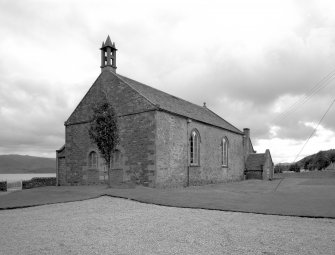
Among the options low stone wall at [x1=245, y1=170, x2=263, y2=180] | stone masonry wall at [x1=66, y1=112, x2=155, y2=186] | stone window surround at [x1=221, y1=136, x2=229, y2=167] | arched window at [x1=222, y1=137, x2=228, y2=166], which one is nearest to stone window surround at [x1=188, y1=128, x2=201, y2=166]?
stone masonry wall at [x1=66, y1=112, x2=155, y2=186]

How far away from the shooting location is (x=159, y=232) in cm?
947

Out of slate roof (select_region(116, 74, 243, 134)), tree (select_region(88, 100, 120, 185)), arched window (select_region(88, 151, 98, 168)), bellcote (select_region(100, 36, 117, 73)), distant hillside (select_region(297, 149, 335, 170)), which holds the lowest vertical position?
distant hillside (select_region(297, 149, 335, 170))

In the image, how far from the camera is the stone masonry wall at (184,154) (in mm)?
24500

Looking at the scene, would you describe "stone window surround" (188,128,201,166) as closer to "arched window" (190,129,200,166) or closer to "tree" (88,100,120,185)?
"arched window" (190,129,200,166)

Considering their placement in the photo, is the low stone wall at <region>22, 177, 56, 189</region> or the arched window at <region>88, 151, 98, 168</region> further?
the low stone wall at <region>22, 177, 56, 189</region>

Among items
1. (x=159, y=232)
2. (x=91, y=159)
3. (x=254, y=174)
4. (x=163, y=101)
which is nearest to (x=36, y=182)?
(x=91, y=159)

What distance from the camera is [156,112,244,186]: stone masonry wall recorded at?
24.5 meters

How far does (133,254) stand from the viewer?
739 centimetres

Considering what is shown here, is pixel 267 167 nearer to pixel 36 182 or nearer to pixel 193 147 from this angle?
pixel 193 147

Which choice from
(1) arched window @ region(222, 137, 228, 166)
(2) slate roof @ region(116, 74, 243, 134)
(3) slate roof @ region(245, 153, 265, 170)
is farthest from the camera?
(3) slate roof @ region(245, 153, 265, 170)

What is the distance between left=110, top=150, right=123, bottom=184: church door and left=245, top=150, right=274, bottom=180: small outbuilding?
22473mm

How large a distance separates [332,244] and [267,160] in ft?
126

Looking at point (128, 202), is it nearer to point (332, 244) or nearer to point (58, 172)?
point (332, 244)

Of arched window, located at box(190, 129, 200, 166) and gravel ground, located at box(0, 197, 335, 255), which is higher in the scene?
arched window, located at box(190, 129, 200, 166)
